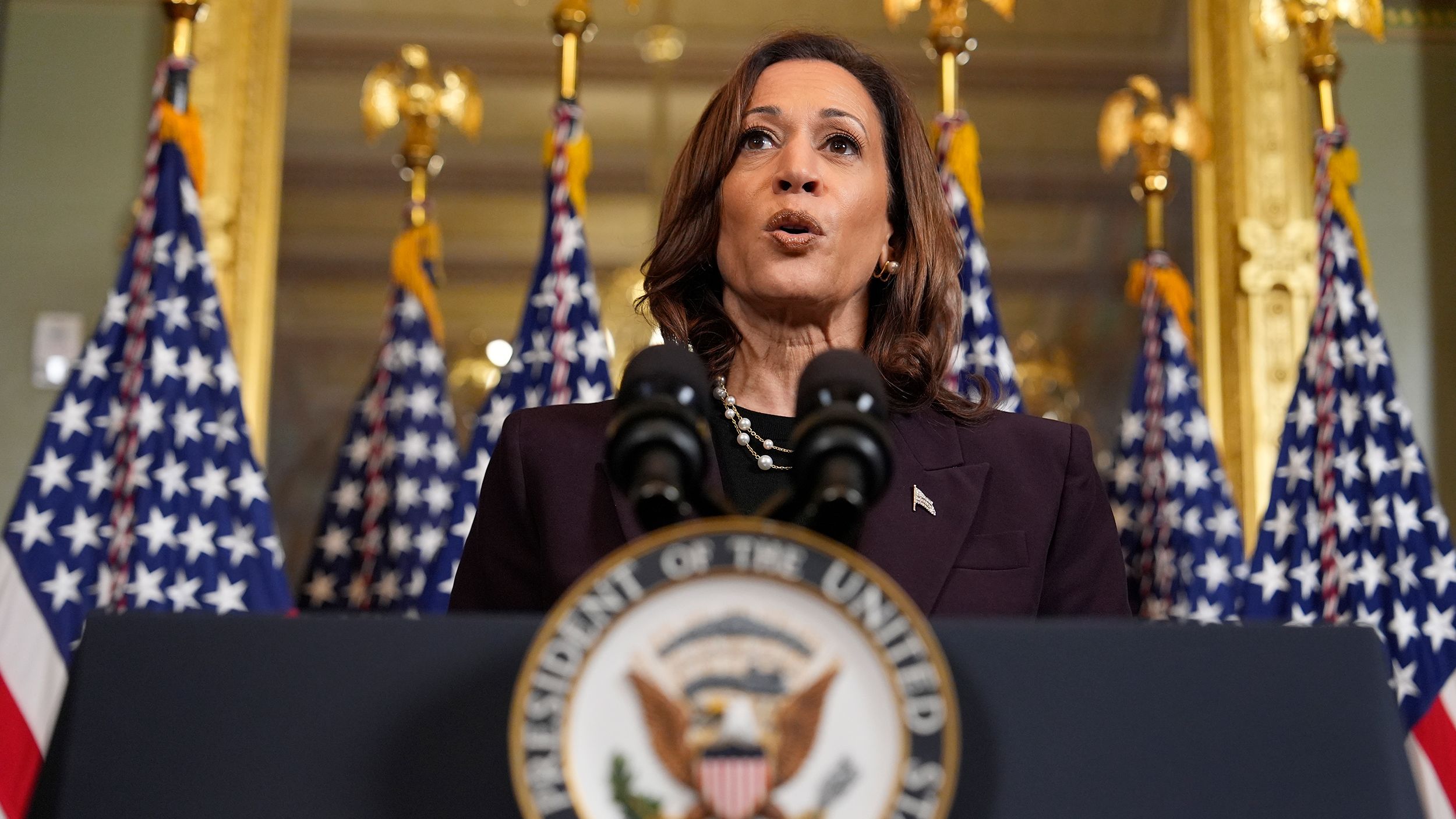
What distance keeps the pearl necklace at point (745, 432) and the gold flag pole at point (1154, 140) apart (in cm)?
340

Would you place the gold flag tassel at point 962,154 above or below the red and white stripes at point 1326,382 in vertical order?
above

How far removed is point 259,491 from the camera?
12.6 feet

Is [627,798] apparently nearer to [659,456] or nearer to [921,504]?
[659,456]

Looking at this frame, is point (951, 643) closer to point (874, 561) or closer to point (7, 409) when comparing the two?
point (874, 561)

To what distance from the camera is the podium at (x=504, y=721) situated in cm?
85

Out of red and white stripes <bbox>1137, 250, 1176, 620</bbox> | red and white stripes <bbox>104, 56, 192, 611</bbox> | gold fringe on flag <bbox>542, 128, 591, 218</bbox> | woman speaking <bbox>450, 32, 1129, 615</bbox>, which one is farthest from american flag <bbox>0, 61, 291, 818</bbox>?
red and white stripes <bbox>1137, 250, 1176, 620</bbox>

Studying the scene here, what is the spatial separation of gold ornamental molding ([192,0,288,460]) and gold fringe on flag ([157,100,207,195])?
3.49 ft

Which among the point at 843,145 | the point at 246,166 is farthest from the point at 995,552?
the point at 246,166

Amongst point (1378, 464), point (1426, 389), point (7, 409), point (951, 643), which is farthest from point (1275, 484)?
point (7, 409)

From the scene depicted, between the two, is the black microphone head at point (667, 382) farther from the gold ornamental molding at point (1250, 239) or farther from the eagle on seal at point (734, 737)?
the gold ornamental molding at point (1250, 239)

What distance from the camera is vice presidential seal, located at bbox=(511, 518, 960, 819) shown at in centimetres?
74

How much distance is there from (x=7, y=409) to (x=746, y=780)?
193 inches

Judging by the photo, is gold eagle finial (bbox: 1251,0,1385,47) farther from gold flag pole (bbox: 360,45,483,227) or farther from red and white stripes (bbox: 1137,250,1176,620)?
gold flag pole (bbox: 360,45,483,227)

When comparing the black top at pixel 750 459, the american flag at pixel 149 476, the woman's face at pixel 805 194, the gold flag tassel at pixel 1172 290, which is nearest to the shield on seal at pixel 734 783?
the black top at pixel 750 459
